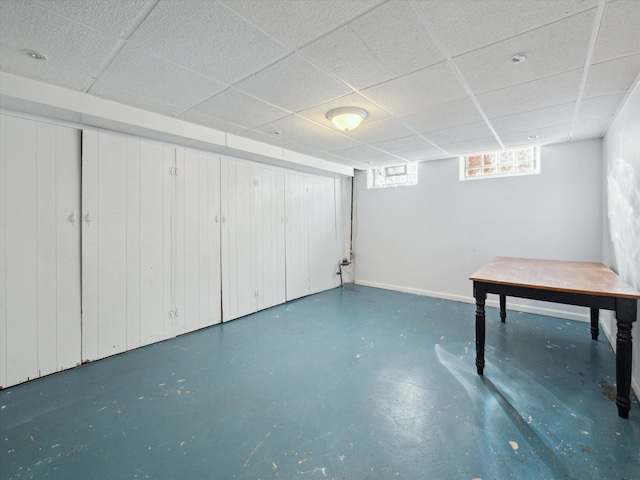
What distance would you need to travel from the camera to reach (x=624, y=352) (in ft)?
6.33

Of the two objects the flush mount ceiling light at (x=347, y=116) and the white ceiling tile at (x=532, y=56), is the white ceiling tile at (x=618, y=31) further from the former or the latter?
the flush mount ceiling light at (x=347, y=116)

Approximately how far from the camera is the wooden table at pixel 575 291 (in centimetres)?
192

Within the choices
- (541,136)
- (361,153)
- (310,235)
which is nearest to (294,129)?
(361,153)

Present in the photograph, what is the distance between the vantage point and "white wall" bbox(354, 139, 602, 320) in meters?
3.76

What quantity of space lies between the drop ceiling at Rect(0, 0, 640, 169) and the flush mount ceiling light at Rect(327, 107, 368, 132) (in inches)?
3.8

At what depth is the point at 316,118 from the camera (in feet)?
9.77

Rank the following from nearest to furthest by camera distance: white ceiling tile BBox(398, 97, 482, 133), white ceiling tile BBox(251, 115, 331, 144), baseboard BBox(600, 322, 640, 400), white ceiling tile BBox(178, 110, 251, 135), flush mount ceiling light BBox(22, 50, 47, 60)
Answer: flush mount ceiling light BBox(22, 50, 47, 60), baseboard BBox(600, 322, 640, 400), white ceiling tile BBox(398, 97, 482, 133), white ceiling tile BBox(178, 110, 251, 135), white ceiling tile BBox(251, 115, 331, 144)

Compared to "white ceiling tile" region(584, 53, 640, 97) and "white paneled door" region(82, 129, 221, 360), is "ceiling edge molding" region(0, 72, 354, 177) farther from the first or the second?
"white ceiling tile" region(584, 53, 640, 97)

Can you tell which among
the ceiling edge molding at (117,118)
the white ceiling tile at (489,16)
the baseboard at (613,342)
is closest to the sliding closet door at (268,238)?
the ceiling edge molding at (117,118)

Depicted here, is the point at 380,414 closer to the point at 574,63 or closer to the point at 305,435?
the point at 305,435

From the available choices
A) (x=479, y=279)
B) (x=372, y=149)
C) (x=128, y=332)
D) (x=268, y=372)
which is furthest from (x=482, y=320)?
(x=128, y=332)

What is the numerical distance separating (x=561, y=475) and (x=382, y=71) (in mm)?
2694

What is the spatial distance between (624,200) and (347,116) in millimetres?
2634

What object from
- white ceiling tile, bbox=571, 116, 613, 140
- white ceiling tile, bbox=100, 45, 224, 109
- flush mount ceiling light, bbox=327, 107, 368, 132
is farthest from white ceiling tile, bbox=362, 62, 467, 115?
white ceiling tile, bbox=571, 116, 613, 140
